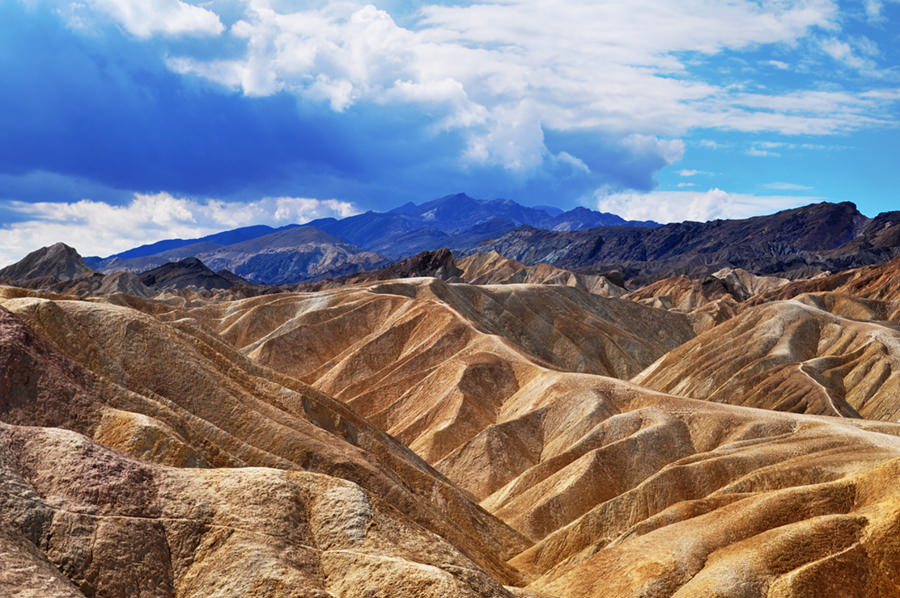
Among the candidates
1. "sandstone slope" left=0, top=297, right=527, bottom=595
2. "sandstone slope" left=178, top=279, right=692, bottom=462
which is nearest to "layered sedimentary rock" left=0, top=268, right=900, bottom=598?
"sandstone slope" left=0, top=297, right=527, bottom=595

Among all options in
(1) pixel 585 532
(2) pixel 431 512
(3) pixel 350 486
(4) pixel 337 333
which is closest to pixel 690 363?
(4) pixel 337 333

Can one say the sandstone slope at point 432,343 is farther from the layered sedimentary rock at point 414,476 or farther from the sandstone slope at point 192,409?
the sandstone slope at point 192,409

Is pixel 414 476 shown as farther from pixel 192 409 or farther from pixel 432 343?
pixel 432 343

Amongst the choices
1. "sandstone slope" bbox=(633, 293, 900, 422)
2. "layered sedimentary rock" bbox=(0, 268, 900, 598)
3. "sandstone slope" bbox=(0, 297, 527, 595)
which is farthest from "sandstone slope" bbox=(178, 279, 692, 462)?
"sandstone slope" bbox=(0, 297, 527, 595)

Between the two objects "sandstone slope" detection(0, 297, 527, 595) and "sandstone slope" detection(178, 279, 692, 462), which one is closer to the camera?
"sandstone slope" detection(0, 297, 527, 595)

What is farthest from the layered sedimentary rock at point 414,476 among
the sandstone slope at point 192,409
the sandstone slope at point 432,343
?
the sandstone slope at point 432,343

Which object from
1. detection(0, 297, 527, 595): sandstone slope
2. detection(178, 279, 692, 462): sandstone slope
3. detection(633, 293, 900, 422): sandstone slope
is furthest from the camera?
detection(633, 293, 900, 422): sandstone slope

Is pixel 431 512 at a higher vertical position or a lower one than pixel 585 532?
higher

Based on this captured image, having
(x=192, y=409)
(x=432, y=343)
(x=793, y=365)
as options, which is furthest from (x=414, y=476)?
(x=793, y=365)

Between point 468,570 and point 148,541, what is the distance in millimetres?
10117

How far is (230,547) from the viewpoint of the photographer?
26.5 metres

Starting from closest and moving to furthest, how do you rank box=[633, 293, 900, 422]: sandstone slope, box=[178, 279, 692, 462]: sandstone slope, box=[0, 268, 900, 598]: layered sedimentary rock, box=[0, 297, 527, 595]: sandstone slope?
box=[0, 268, 900, 598]: layered sedimentary rock, box=[0, 297, 527, 595]: sandstone slope, box=[178, 279, 692, 462]: sandstone slope, box=[633, 293, 900, 422]: sandstone slope

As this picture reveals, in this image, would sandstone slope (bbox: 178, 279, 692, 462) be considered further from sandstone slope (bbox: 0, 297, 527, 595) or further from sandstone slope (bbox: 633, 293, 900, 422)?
sandstone slope (bbox: 0, 297, 527, 595)

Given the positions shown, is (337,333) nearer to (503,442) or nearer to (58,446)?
(503,442)
